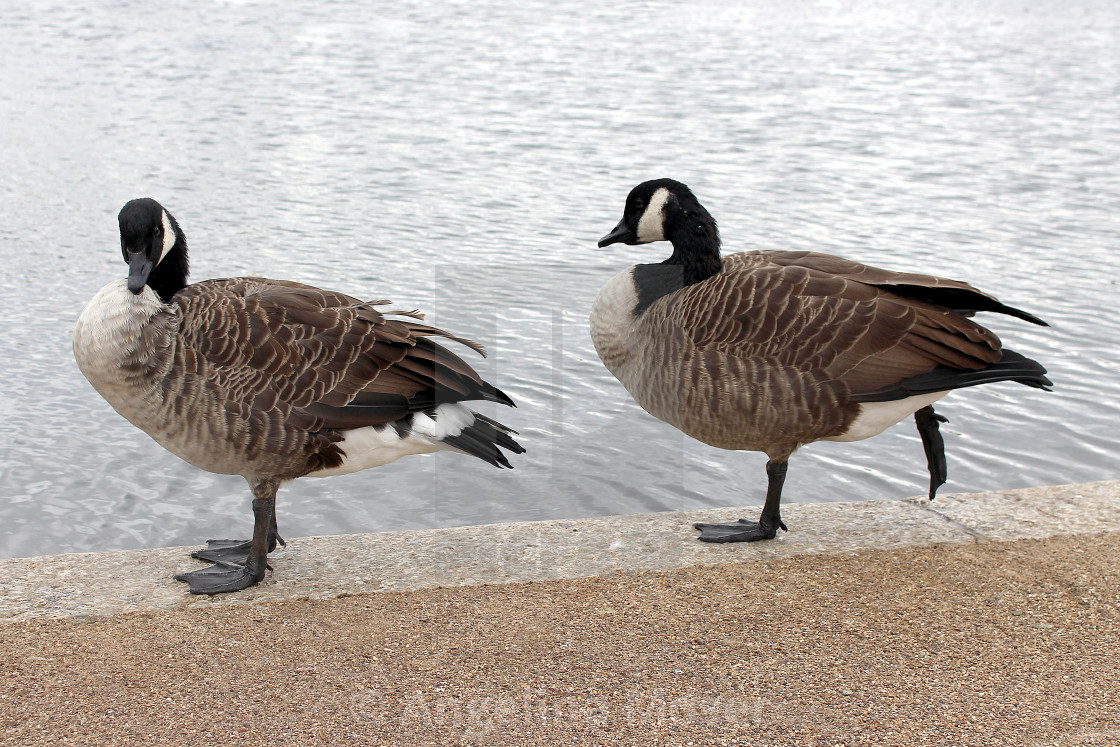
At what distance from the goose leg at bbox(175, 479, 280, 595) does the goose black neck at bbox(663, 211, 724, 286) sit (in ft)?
7.15

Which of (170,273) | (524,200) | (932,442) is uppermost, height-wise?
(170,273)

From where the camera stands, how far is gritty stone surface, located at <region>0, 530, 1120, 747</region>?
331cm

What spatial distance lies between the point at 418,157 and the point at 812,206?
214 inches

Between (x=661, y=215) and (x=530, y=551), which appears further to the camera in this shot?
(x=661, y=215)

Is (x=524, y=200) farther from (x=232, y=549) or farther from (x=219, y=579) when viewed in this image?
(x=219, y=579)

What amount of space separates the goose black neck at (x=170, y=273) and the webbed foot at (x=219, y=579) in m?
1.16

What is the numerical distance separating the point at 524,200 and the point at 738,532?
27.2 feet

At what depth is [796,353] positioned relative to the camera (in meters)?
4.63

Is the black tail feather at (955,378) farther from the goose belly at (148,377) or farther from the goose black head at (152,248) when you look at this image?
the goose black head at (152,248)

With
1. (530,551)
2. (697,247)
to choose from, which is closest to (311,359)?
(530,551)

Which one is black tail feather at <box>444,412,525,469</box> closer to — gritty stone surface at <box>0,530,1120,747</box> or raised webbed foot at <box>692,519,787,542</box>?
gritty stone surface at <box>0,530,1120,747</box>

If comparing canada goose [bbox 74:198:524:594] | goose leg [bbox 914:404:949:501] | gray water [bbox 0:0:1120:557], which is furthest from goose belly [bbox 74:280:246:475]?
goose leg [bbox 914:404:949:501]

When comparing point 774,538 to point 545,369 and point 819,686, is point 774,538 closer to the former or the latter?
point 819,686

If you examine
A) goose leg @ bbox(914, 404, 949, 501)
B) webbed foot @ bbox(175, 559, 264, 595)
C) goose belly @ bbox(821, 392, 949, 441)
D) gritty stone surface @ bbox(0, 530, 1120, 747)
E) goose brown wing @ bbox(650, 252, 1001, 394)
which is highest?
goose brown wing @ bbox(650, 252, 1001, 394)
